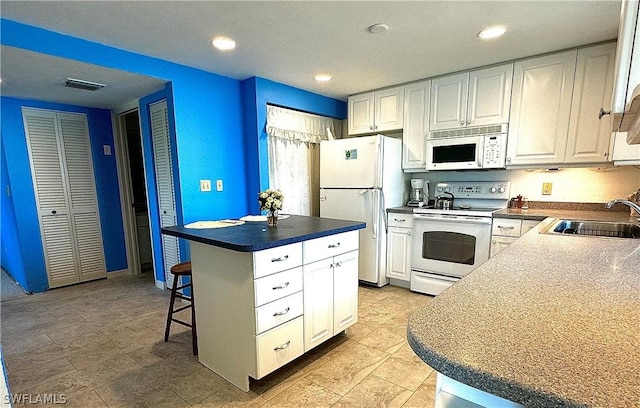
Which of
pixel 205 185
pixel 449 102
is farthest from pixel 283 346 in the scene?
pixel 449 102

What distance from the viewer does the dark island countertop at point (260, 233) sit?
5.14 feet

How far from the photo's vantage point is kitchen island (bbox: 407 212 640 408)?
1.52 feet

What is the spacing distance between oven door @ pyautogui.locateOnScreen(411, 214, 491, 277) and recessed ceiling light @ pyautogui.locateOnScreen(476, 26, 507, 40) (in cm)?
148

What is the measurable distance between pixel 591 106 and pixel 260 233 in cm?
282

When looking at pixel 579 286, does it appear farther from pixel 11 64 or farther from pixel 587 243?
pixel 11 64

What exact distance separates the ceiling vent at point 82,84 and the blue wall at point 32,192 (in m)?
0.97

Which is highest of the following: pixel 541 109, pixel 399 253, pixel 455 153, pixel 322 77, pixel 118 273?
pixel 322 77

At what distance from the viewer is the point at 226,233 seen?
185 cm

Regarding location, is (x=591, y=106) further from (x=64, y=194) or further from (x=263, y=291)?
(x=64, y=194)

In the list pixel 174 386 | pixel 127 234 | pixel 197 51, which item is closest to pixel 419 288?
pixel 174 386

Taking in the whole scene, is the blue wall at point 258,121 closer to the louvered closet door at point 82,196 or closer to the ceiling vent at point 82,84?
the ceiling vent at point 82,84

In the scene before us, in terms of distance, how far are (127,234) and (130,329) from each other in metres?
1.90

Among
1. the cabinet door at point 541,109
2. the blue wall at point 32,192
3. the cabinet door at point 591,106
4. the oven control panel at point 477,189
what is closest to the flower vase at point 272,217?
the oven control panel at point 477,189

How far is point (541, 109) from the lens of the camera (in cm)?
261
